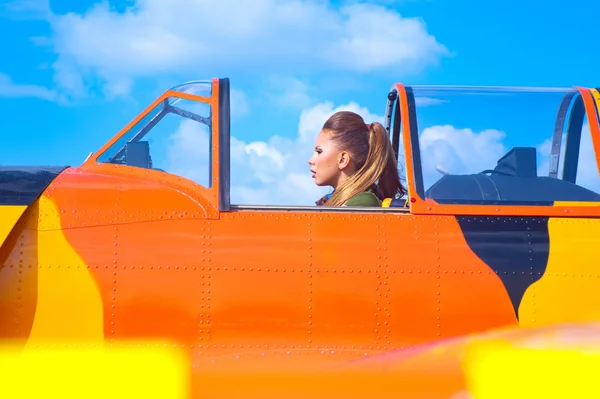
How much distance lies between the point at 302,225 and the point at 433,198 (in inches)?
33.1

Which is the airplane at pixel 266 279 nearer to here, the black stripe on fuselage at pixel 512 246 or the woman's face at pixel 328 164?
the black stripe on fuselage at pixel 512 246

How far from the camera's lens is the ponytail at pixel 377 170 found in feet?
13.9

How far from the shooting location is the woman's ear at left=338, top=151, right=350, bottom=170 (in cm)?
435

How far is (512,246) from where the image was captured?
378 centimetres

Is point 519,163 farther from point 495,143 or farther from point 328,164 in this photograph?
point 328,164

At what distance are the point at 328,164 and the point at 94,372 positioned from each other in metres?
1.99

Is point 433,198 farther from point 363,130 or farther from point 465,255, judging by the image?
point 363,130

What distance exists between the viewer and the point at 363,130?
4422 mm

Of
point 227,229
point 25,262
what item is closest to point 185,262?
point 227,229

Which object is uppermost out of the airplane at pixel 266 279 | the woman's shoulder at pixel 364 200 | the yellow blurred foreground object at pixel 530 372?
the woman's shoulder at pixel 364 200

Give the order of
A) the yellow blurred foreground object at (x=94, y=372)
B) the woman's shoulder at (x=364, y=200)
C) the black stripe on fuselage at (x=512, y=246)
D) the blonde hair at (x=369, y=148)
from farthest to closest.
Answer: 1. the blonde hair at (x=369, y=148)
2. the woman's shoulder at (x=364, y=200)
3. the black stripe on fuselage at (x=512, y=246)
4. the yellow blurred foreground object at (x=94, y=372)

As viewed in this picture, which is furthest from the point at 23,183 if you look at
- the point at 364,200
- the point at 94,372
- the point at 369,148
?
the point at 369,148

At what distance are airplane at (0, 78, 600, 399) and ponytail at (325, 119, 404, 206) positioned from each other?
367mm


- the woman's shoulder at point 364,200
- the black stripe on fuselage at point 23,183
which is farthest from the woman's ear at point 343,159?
the black stripe on fuselage at point 23,183
